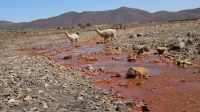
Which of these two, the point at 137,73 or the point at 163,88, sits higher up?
the point at 137,73

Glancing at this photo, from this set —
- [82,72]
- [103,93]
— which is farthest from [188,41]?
[103,93]

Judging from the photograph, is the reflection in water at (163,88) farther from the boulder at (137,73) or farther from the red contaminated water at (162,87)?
the boulder at (137,73)

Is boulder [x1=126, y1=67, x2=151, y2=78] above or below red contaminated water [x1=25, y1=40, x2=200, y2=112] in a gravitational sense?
above

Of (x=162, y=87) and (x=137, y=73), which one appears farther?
(x=137, y=73)

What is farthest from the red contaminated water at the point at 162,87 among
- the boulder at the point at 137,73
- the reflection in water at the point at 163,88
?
the boulder at the point at 137,73

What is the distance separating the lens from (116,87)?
6293mm

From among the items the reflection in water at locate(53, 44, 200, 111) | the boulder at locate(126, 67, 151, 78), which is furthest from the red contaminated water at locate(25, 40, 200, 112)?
the boulder at locate(126, 67, 151, 78)

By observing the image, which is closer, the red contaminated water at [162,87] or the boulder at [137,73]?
the red contaminated water at [162,87]

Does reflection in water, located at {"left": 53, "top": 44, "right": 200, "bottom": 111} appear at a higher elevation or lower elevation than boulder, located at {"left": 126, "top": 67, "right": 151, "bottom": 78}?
lower

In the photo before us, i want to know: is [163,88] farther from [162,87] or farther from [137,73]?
[137,73]

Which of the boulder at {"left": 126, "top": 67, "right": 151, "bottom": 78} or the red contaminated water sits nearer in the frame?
the red contaminated water

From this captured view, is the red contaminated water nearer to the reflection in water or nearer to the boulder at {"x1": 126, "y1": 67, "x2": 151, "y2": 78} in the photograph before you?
the reflection in water

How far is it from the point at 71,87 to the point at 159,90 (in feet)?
10.4

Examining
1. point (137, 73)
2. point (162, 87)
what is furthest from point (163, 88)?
point (137, 73)
